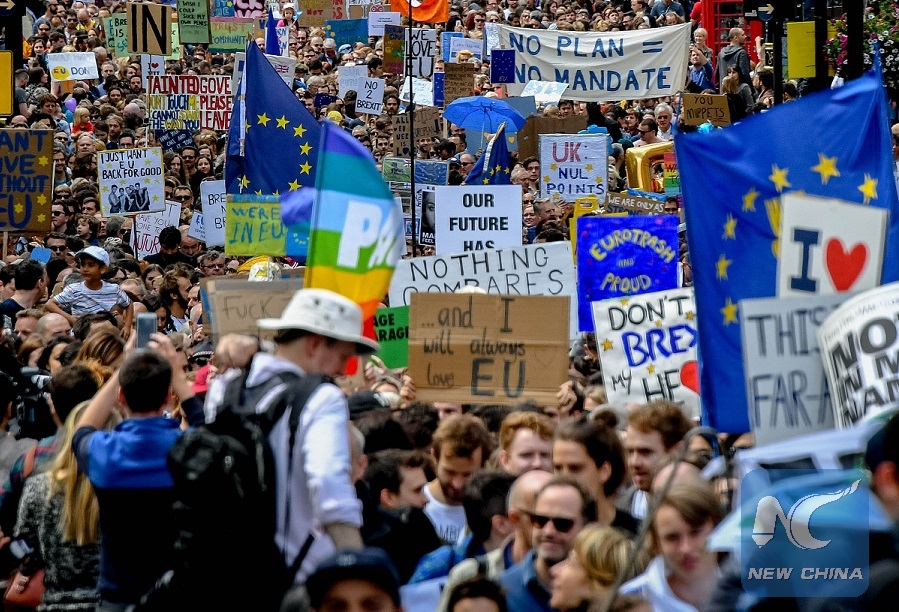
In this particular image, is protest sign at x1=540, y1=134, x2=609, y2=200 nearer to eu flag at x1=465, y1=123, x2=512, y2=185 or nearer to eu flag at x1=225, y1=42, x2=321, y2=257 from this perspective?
eu flag at x1=465, y1=123, x2=512, y2=185

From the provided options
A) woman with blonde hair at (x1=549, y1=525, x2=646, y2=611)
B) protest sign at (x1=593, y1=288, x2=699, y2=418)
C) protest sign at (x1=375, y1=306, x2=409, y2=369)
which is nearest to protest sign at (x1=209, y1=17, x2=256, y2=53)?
protest sign at (x1=375, y1=306, x2=409, y2=369)

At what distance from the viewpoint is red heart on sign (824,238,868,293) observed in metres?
5.18

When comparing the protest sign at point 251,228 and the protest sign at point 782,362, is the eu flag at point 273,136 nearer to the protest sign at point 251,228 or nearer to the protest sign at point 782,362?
the protest sign at point 251,228

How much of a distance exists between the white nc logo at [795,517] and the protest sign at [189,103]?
15834 millimetres

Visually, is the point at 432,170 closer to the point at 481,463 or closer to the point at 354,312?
the point at 481,463

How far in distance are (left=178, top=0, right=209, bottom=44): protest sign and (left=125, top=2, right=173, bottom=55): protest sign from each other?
1.81 meters

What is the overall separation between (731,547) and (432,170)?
11839 mm

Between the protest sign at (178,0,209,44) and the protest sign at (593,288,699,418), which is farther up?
the protest sign at (178,0,209,44)

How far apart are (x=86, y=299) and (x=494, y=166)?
5530 millimetres

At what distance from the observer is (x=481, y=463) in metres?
5.82

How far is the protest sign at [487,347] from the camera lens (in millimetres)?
7949

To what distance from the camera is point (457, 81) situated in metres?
20.6

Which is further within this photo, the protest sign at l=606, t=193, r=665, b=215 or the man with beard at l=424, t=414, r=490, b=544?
the protest sign at l=606, t=193, r=665, b=215

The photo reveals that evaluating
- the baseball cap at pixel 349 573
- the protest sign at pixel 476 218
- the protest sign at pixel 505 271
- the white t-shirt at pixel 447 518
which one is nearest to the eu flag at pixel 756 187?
the white t-shirt at pixel 447 518
